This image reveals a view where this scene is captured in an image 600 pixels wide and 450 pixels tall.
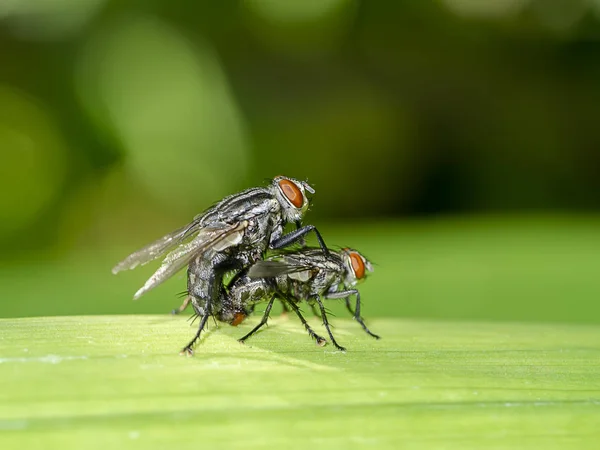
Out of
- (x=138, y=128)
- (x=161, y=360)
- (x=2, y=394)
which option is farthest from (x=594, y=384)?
(x=138, y=128)

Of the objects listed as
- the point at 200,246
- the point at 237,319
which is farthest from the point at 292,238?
the point at 237,319

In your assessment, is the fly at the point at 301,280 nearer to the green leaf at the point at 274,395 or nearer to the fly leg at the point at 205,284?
the fly leg at the point at 205,284

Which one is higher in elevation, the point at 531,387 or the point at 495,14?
the point at 495,14

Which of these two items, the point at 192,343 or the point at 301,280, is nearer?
the point at 192,343

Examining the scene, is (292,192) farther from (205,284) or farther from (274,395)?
(274,395)

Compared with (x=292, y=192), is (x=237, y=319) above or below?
below

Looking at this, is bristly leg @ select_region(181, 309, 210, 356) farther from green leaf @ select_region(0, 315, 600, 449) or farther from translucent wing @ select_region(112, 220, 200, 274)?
translucent wing @ select_region(112, 220, 200, 274)

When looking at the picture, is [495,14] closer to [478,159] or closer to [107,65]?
[478,159]

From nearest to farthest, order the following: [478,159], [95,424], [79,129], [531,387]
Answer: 1. [95,424]
2. [531,387]
3. [79,129]
4. [478,159]
